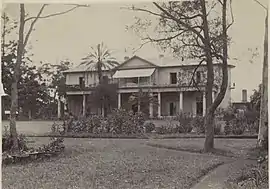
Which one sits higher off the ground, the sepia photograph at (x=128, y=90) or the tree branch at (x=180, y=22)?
the tree branch at (x=180, y=22)

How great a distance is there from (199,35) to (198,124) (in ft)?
1.30

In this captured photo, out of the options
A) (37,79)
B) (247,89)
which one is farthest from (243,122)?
(37,79)

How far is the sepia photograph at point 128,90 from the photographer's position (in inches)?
105

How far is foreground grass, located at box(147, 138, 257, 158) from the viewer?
269 centimetres

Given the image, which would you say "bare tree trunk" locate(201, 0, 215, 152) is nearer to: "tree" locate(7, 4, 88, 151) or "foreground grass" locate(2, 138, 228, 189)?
"foreground grass" locate(2, 138, 228, 189)

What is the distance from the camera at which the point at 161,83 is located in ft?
8.90

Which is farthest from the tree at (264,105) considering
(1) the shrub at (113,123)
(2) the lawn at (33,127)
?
(2) the lawn at (33,127)

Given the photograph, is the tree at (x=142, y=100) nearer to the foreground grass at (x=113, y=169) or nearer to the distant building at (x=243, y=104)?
the foreground grass at (x=113, y=169)

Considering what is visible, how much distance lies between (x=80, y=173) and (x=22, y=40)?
2.11 ft

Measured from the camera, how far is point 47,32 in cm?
274

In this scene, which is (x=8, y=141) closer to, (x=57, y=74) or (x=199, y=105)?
(x=57, y=74)

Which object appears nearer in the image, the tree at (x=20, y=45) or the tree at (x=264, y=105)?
the tree at (x=264, y=105)

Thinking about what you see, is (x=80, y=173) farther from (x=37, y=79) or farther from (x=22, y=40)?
(x=22, y=40)

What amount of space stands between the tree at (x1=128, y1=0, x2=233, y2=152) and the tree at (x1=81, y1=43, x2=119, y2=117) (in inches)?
7.3
